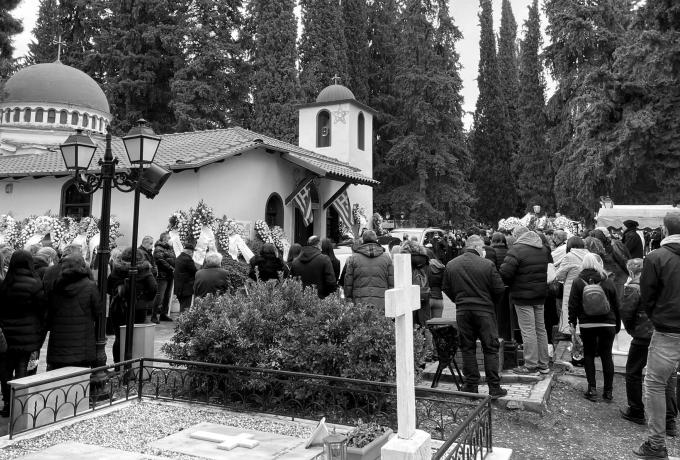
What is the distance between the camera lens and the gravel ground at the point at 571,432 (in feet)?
16.9

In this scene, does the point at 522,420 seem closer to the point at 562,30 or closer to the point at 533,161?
the point at 562,30

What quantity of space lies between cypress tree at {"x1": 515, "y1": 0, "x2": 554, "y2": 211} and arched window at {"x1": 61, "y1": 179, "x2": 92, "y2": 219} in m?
30.7

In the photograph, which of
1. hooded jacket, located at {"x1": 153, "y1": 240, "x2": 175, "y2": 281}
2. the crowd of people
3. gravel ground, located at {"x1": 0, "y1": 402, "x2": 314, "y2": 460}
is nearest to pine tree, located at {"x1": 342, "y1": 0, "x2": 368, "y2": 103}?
hooded jacket, located at {"x1": 153, "y1": 240, "x2": 175, "y2": 281}

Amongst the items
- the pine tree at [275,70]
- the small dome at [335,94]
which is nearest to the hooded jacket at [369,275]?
the small dome at [335,94]

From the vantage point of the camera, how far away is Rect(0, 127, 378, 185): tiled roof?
14.4 m

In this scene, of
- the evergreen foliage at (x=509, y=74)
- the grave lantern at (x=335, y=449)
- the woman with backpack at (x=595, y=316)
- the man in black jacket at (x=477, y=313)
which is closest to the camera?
the grave lantern at (x=335, y=449)

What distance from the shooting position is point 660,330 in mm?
4934

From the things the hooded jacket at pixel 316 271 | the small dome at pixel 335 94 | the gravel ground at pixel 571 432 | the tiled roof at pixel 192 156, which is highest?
the small dome at pixel 335 94

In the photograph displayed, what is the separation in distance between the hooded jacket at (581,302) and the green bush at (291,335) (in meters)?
2.01

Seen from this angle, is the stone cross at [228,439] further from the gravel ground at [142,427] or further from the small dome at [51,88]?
the small dome at [51,88]

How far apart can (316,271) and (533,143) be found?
3455 cm

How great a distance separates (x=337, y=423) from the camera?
18.4 ft

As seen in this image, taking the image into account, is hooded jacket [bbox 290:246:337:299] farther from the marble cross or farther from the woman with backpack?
the marble cross

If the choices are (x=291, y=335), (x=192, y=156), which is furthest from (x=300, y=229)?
(x=291, y=335)
